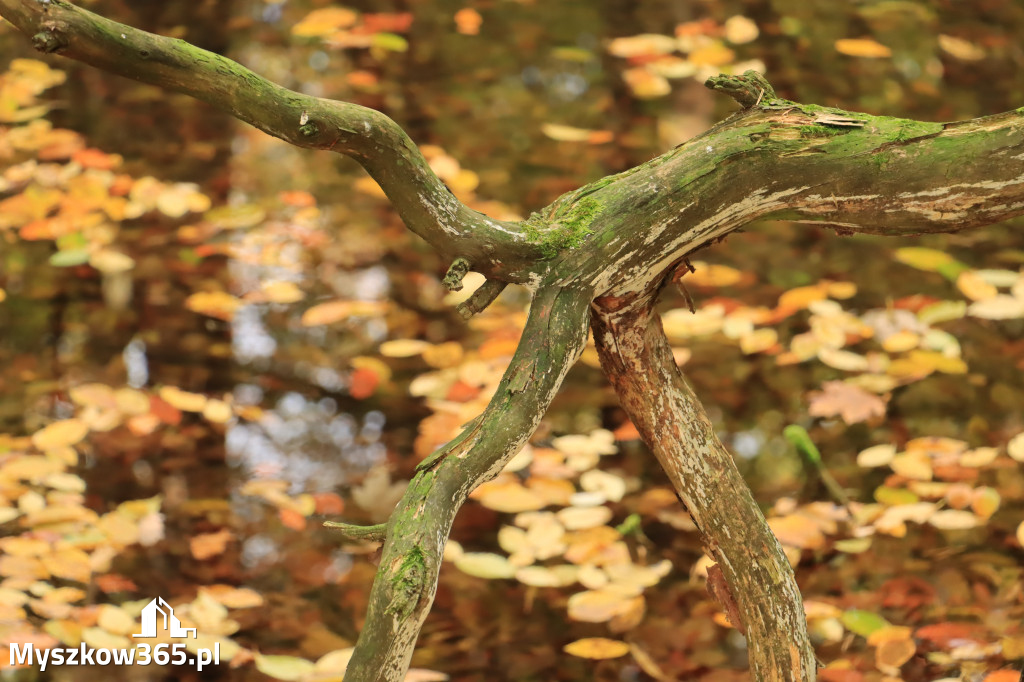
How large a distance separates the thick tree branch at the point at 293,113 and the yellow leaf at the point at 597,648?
1.56 metres

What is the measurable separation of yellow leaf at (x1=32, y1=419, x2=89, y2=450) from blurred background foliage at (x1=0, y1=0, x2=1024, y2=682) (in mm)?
17

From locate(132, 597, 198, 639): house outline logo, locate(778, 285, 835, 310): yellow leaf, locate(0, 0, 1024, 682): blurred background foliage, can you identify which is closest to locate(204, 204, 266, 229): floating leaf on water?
locate(0, 0, 1024, 682): blurred background foliage

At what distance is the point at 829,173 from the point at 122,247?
3483mm

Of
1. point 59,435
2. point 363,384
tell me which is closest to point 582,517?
point 363,384

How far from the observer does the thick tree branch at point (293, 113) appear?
3.57 feet

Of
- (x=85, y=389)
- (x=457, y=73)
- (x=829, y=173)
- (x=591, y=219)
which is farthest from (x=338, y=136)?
(x=457, y=73)

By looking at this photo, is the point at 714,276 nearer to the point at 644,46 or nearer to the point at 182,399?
the point at 644,46

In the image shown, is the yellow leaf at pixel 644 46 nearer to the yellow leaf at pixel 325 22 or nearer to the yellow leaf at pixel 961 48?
the yellow leaf at pixel 325 22

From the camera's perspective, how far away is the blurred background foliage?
2.70 m

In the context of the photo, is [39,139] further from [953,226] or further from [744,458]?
[953,226]

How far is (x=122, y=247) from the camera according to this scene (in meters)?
4.10

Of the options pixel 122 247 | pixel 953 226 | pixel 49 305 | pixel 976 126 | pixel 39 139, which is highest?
pixel 39 139

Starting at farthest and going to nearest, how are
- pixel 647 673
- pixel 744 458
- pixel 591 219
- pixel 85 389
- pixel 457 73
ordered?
pixel 457 73 → pixel 744 458 → pixel 85 389 → pixel 647 673 → pixel 591 219

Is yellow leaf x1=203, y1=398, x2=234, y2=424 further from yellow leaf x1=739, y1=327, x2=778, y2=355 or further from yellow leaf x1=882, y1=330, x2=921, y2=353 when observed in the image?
yellow leaf x1=882, y1=330, x2=921, y2=353
